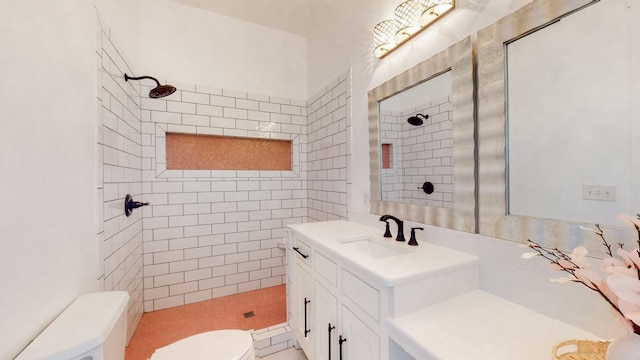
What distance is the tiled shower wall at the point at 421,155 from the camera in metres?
1.27

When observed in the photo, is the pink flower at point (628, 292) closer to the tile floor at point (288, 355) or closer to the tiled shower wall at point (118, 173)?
the tile floor at point (288, 355)

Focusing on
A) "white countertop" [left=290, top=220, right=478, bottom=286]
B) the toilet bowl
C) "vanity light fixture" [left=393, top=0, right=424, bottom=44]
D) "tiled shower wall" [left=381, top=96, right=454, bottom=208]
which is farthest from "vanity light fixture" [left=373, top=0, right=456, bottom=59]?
the toilet bowl

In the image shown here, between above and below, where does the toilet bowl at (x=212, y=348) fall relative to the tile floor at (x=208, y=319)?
above

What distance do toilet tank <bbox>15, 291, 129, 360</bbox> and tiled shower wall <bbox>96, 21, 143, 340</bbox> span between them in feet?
1.44

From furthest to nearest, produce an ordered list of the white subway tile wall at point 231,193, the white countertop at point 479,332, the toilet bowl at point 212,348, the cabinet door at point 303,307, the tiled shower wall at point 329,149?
the white subway tile wall at point 231,193, the tiled shower wall at point 329,149, the cabinet door at point 303,307, the toilet bowl at point 212,348, the white countertop at point 479,332

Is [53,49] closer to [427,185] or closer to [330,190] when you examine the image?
[427,185]

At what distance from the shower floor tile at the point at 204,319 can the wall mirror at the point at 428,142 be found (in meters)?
1.40

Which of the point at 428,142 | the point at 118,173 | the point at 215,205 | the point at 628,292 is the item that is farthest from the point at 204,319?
the point at 628,292

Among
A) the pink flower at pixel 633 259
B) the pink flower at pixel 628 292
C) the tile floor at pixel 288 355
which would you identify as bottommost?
the tile floor at pixel 288 355

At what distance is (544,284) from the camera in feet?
2.87

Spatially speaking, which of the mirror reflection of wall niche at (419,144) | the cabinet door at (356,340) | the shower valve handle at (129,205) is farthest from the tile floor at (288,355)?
the shower valve handle at (129,205)

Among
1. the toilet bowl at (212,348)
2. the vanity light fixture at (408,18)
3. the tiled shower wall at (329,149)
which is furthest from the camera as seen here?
the tiled shower wall at (329,149)

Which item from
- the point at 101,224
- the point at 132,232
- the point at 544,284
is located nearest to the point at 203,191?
the point at 132,232

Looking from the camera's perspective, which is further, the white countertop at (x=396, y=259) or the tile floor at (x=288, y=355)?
the tile floor at (x=288, y=355)
